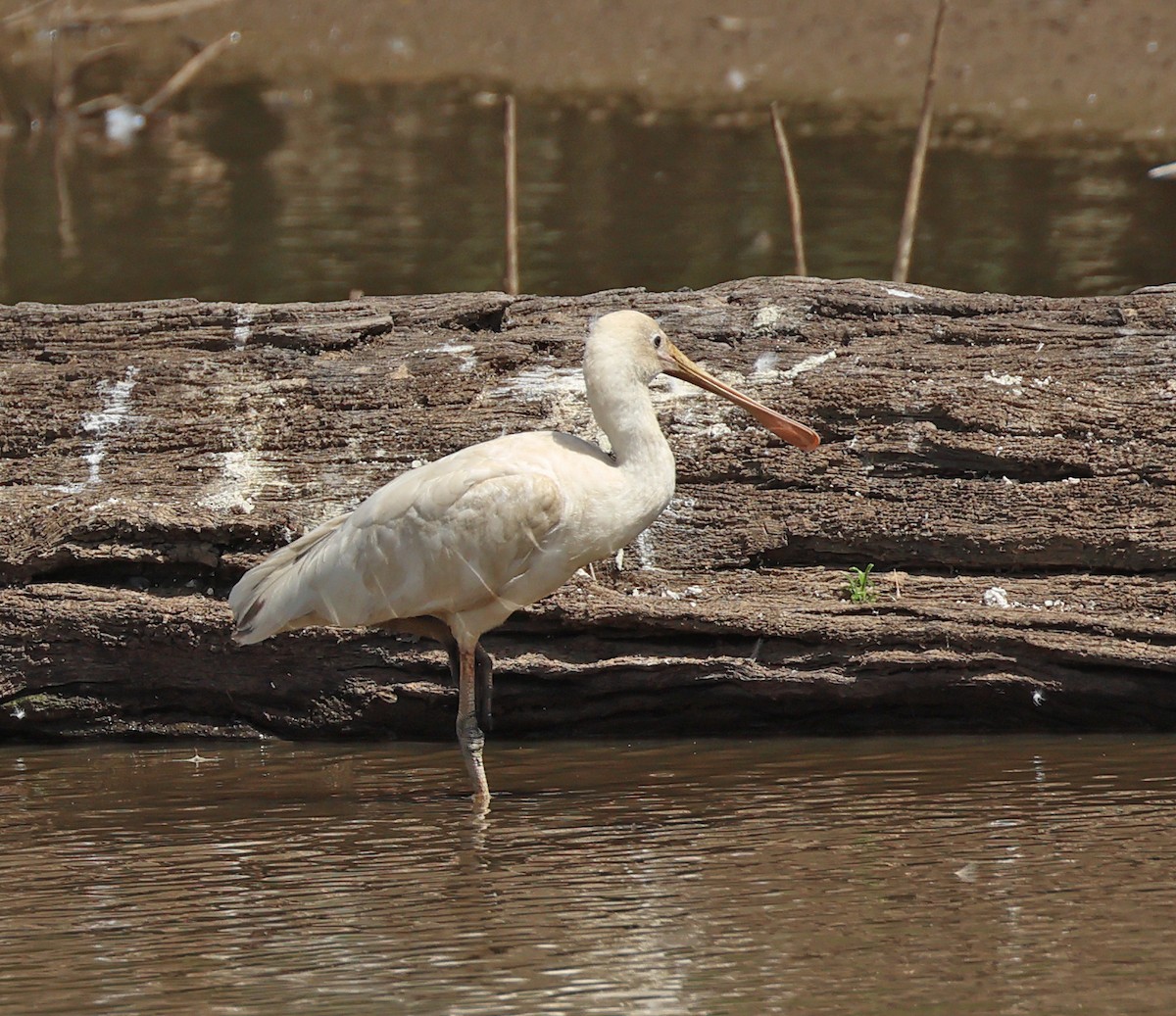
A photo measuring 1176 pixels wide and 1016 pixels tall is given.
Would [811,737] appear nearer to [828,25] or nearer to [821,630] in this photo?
[821,630]

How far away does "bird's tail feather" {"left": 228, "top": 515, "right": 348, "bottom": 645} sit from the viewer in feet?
21.6

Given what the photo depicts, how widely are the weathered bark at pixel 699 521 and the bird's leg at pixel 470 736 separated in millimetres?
408

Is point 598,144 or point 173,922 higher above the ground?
point 598,144

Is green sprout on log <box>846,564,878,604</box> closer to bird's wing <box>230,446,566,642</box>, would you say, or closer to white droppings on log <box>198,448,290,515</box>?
bird's wing <box>230,446,566,642</box>

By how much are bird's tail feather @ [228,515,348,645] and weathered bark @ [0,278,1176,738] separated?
1.54 feet

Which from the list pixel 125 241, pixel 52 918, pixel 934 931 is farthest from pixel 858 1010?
pixel 125 241

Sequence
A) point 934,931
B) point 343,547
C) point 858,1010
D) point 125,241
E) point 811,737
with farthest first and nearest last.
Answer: point 125,241
point 811,737
point 343,547
point 934,931
point 858,1010

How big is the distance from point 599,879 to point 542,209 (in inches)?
596

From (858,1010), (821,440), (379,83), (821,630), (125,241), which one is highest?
(379,83)

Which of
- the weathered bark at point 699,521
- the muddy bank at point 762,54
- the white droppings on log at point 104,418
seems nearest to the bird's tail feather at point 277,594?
the weathered bark at point 699,521

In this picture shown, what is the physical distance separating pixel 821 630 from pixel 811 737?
1.64 feet

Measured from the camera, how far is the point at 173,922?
18.2 feet

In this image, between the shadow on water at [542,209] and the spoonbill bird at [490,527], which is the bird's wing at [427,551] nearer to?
the spoonbill bird at [490,527]

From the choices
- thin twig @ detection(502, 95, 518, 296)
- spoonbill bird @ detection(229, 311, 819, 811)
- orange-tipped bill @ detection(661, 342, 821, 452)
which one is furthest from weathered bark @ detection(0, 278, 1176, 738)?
thin twig @ detection(502, 95, 518, 296)
